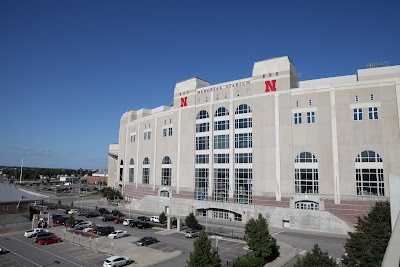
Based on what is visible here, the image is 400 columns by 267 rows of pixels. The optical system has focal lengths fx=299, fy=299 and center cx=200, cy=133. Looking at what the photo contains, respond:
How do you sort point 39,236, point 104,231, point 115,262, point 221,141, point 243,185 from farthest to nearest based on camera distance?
point 221,141 → point 243,185 → point 104,231 → point 39,236 → point 115,262

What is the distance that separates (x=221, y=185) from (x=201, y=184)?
221 inches

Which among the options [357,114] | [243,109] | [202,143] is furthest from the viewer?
[202,143]

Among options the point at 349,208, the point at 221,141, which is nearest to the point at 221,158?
the point at 221,141

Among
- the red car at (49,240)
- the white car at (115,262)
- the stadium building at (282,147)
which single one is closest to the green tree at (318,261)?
the white car at (115,262)

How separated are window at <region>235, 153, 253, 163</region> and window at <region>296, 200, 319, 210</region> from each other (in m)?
12.3

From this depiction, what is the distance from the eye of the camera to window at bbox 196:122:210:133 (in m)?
69.0

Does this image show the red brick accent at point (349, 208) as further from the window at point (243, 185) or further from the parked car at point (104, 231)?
the parked car at point (104, 231)

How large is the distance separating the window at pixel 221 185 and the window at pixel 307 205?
1536 cm

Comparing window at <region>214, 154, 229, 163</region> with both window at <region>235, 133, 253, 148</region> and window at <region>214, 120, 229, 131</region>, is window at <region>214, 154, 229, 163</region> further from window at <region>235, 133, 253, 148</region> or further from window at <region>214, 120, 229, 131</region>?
window at <region>214, 120, 229, 131</region>

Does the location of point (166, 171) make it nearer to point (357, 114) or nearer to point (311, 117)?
point (311, 117)

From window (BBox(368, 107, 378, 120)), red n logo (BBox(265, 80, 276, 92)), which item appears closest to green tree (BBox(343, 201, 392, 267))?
window (BBox(368, 107, 378, 120))

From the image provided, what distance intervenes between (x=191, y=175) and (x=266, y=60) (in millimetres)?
30660

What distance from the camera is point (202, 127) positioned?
70.0 m

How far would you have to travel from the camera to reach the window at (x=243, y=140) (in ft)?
201
